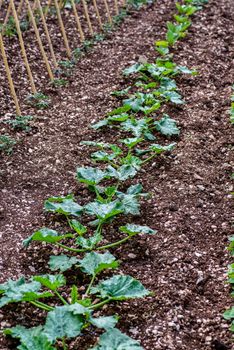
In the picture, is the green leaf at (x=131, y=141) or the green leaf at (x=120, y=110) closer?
the green leaf at (x=131, y=141)

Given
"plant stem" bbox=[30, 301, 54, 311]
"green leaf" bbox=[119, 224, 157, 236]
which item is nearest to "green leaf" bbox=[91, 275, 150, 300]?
"plant stem" bbox=[30, 301, 54, 311]

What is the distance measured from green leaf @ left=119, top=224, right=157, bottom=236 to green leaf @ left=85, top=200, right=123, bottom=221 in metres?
0.14

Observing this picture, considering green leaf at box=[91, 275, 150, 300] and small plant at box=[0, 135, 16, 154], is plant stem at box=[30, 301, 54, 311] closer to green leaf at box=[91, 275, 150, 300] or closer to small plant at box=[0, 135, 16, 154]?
green leaf at box=[91, 275, 150, 300]

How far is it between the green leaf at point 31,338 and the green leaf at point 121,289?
1.32 ft

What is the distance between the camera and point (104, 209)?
372 centimetres

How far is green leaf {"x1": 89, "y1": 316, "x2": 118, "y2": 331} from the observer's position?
9.23 feet

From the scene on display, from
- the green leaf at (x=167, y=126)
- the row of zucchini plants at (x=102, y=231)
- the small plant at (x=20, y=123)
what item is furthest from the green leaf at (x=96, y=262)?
the small plant at (x=20, y=123)

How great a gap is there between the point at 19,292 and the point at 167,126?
7.21ft

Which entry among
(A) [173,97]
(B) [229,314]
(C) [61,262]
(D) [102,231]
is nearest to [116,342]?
(B) [229,314]

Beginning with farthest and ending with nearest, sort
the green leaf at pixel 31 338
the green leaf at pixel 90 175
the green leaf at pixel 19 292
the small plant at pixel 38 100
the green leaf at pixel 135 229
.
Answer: the small plant at pixel 38 100 < the green leaf at pixel 90 175 < the green leaf at pixel 135 229 < the green leaf at pixel 19 292 < the green leaf at pixel 31 338

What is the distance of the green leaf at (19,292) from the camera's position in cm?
298

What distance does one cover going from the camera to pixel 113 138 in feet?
15.7

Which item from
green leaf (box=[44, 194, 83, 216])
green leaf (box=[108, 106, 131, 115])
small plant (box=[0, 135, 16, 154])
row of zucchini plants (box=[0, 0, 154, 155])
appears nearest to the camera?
green leaf (box=[44, 194, 83, 216])

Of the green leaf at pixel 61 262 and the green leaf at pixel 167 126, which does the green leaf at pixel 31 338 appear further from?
the green leaf at pixel 167 126
